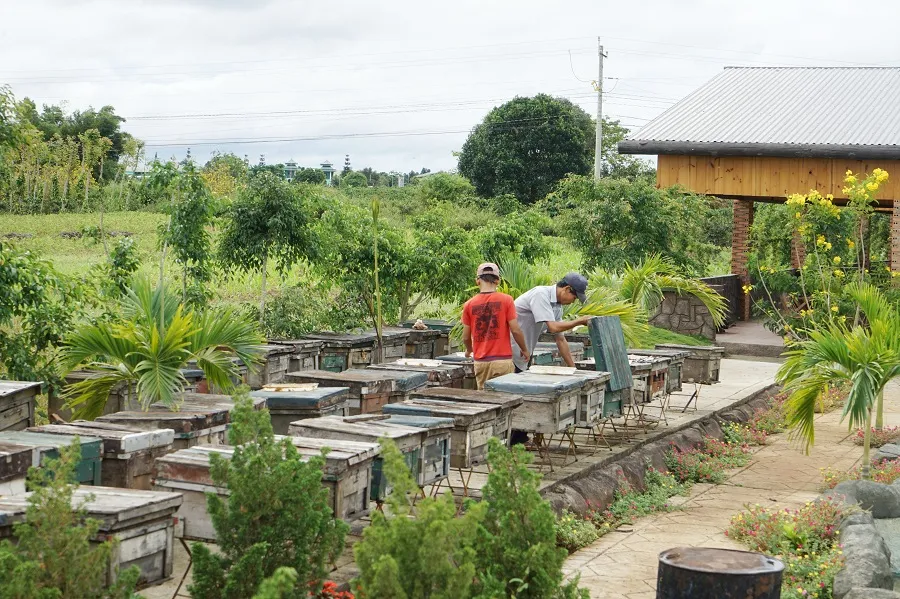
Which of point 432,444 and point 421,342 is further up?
point 421,342

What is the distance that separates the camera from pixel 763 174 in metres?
20.7

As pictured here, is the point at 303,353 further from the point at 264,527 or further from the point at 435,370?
the point at 264,527

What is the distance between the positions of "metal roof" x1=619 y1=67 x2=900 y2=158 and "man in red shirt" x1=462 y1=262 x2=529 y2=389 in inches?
450

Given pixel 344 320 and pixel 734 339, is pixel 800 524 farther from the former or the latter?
pixel 734 339

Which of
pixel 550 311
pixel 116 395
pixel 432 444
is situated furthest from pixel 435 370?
pixel 432 444

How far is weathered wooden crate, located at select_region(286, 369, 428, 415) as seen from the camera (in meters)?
8.93

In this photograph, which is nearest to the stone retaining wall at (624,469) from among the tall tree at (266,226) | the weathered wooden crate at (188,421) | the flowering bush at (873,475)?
the flowering bush at (873,475)

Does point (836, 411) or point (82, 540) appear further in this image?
point (836, 411)

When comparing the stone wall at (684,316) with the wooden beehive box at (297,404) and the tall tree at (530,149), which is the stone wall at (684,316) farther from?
the tall tree at (530,149)

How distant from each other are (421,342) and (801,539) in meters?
6.31

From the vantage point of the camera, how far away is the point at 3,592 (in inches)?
157

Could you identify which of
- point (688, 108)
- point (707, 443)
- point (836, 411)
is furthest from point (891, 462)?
point (688, 108)

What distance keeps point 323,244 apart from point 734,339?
32.1 feet

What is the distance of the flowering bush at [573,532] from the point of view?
8141mm
